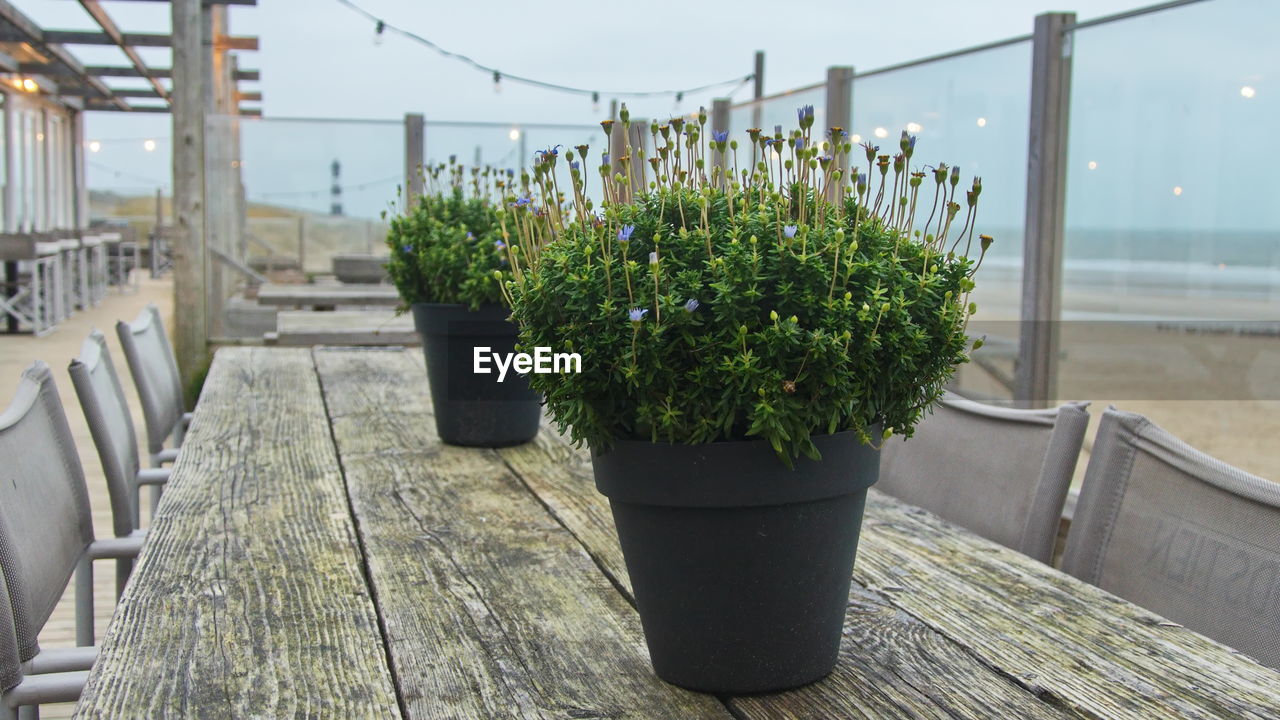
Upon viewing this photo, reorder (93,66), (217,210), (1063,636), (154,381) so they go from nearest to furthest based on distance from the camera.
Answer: (1063,636)
(154,381)
(217,210)
(93,66)

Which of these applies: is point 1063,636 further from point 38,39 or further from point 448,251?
point 38,39

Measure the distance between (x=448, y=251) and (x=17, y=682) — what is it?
944 mm

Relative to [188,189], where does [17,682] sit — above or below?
below

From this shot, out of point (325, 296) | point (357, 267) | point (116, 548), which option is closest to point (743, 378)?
point (116, 548)

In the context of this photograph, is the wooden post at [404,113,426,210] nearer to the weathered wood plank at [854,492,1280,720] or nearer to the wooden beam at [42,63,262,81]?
the weathered wood plank at [854,492,1280,720]

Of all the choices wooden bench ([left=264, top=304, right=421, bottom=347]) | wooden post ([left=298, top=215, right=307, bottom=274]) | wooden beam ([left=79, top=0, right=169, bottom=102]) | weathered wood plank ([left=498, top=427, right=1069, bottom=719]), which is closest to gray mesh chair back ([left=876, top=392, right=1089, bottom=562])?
weathered wood plank ([left=498, top=427, right=1069, bottom=719])

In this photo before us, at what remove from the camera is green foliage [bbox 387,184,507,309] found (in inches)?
73.7

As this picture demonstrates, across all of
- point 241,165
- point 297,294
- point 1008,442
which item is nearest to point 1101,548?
point 1008,442

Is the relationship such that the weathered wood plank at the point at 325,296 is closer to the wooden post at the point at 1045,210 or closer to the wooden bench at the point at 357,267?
the wooden bench at the point at 357,267

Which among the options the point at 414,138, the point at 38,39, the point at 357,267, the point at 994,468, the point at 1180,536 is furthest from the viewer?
the point at 38,39

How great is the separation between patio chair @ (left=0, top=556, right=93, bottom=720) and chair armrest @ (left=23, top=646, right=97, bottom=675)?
0.04m

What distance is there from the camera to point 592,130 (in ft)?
22.9

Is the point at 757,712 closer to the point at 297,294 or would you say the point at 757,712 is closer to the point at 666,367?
the point at 666,367

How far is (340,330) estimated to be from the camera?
4566 mm
